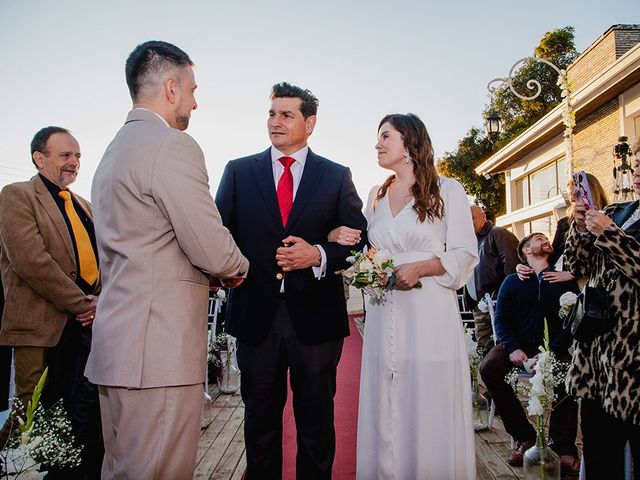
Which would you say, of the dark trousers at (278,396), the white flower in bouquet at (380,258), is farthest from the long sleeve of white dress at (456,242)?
the dark trousers at (278,396)

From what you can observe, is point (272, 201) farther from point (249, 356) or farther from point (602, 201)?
point (602, 201)

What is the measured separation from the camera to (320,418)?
271 centimetres

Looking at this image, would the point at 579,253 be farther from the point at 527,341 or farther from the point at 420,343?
the point at 527,341

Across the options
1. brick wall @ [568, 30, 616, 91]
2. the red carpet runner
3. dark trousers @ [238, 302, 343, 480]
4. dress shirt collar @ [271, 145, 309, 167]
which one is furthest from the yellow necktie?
brick wall @ [568, 30, 616, 91]

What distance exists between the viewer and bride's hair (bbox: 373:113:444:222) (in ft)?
9.92

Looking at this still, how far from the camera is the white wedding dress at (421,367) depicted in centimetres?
287

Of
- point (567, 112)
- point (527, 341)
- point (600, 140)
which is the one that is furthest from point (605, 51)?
point (527, 341)

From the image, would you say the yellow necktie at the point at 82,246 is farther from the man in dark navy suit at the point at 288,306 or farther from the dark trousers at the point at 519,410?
the dark trousers at the point at 519,410

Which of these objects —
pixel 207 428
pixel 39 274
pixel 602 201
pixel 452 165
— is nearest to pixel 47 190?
pixel 39 274

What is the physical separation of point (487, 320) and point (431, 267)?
4184mm

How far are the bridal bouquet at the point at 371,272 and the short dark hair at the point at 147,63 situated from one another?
1259 mm

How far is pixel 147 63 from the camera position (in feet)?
7.02

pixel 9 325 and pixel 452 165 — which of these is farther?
pixel 452 165

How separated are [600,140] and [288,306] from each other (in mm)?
12133
